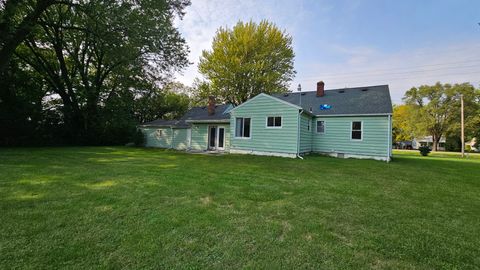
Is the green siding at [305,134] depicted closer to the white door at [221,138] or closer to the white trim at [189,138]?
the white door at [221,138]

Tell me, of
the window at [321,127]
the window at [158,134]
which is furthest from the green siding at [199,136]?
the window at [321,127]

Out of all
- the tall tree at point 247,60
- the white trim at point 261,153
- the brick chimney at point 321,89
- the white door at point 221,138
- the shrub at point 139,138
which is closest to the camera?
the white trim at point 261,153

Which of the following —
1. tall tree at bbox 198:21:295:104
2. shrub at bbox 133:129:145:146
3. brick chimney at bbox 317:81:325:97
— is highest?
tall tree at bbox 198:21:295:104

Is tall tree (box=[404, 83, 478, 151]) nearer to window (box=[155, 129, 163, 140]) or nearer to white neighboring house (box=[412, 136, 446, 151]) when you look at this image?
white neighboring house (box=[412, 136, 446, 151])

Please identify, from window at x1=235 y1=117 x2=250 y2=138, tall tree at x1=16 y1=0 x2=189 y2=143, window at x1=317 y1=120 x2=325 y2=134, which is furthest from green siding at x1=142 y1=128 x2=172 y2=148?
window at x1=317 y1=120 x2=325 y2=134

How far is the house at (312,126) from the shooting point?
41.4 feet

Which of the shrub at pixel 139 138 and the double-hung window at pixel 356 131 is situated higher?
the double-hung window at pixel 356 131

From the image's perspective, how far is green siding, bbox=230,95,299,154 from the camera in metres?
12.6

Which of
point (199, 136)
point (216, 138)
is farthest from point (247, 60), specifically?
point (216, 138)

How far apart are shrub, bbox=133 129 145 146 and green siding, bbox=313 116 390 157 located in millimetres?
14879

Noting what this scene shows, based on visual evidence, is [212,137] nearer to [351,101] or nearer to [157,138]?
[157,138]

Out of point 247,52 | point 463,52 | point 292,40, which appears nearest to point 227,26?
point 247,52

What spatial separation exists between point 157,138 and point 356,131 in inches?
612

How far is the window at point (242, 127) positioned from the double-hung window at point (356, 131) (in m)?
6.07
